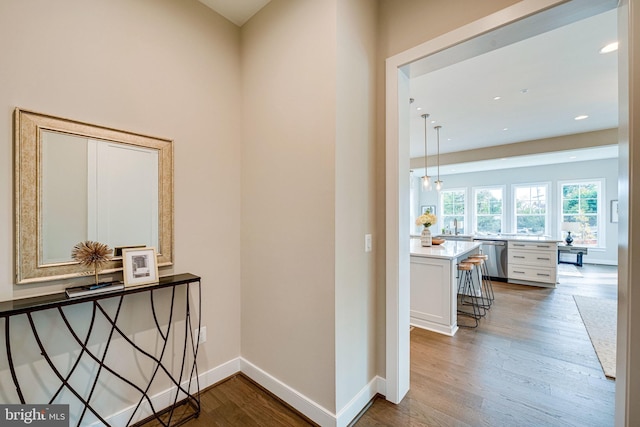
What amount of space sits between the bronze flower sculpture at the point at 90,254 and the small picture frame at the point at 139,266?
104mm

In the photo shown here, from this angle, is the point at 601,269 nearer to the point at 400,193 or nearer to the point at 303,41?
the point at 400,193

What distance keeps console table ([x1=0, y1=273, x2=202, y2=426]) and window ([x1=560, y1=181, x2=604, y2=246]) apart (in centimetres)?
976

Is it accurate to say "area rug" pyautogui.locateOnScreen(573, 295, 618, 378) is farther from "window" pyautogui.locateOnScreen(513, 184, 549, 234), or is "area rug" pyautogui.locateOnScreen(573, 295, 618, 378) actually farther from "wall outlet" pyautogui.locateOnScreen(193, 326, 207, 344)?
"window" pyautogui.locateOnScreen(513, 184, 549, 234)

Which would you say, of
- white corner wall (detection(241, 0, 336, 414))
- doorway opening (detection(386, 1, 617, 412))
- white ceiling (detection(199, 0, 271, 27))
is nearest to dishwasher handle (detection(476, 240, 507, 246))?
doorway opening (detection(386, 1, 617, 412))

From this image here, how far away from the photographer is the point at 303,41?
6.04ft

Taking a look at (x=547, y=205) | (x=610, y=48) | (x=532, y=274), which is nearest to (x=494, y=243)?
(x=532, y=274)

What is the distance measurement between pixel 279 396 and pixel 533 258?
5.68 metres

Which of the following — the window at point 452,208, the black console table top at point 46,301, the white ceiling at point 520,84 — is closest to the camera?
the black console table top at point 46,301

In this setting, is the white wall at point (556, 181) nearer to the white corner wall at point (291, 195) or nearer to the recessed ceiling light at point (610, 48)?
the recessed ceiling light at point (610, 48)

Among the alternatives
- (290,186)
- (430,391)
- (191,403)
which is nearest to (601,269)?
(430,391)

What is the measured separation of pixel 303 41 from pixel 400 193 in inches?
49.5

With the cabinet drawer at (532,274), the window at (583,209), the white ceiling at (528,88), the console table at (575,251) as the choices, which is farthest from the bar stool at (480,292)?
the window at (583,209)

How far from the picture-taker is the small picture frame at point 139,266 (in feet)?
5.27

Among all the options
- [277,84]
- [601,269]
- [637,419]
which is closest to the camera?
[637,419]
